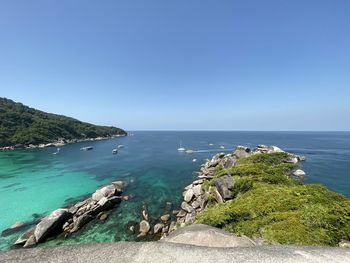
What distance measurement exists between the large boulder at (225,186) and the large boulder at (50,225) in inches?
641

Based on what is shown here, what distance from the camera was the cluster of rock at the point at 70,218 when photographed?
1546 cm

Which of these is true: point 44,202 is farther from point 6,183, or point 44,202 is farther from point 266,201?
point 266,201

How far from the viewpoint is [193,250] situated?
5211 mm

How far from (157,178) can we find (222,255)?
30.4 m

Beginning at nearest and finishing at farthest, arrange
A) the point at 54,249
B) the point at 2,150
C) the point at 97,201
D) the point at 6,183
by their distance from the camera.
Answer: the point at 54,249 → the point at 97,201 → the point at 6,183 → the point at 2,150

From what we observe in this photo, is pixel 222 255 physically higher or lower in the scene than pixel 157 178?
higher

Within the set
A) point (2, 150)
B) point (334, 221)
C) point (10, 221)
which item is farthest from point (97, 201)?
point (2, 150)

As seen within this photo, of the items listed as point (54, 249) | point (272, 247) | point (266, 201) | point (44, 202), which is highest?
point (54, 249)

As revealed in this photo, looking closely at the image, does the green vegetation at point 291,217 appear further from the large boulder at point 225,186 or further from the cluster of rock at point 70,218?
the cluster of rock at point 70,218

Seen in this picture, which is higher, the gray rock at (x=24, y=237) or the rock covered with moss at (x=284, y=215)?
the rock covered with moss at (x=284, y=215)

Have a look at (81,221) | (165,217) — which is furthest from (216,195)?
(81,221)

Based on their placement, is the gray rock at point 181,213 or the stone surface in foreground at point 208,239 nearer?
the stone surface in foreground at point 208,239

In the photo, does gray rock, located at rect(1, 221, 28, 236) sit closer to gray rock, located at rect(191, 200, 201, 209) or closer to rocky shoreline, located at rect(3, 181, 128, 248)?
rocky shoreline, located at rect(3, 181, 128, 248)

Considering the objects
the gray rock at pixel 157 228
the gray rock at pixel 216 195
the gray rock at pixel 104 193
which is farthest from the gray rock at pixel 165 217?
the gray rock at pixel 104 193
